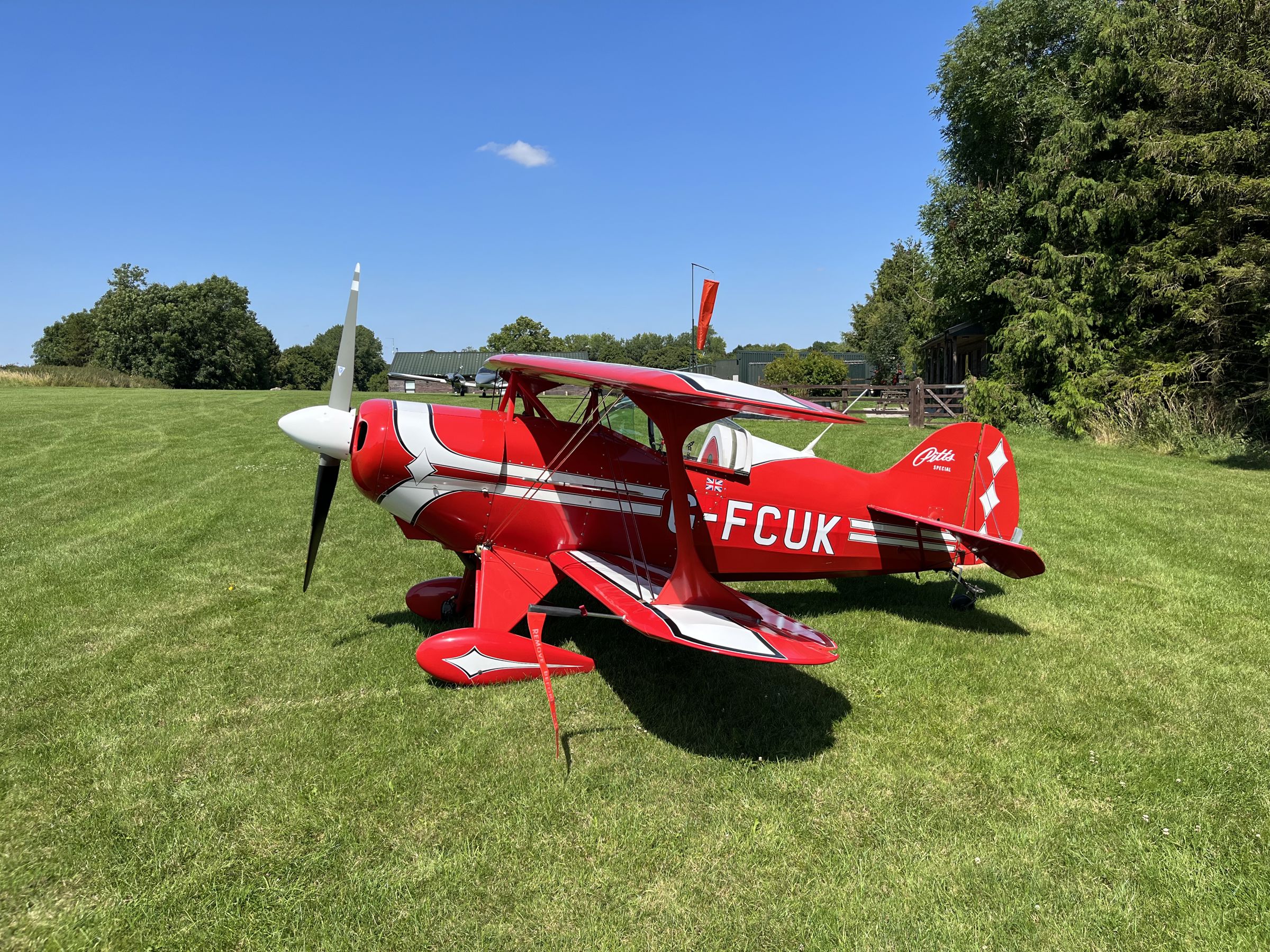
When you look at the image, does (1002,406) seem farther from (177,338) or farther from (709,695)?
(177,338)

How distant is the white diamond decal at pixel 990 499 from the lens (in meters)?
6.15

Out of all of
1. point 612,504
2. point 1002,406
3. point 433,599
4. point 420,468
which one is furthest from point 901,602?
point 1002,406

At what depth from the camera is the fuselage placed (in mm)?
5168

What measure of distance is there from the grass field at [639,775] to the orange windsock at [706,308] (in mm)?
2736

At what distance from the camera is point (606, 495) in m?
5.44

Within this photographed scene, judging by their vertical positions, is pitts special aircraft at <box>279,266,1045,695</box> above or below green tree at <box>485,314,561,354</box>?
below

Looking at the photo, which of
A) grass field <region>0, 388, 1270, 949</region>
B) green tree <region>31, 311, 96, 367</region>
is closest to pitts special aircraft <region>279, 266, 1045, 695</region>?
grass field <region>0, 388, 1270, 949</region>

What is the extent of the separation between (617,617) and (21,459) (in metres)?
14.5

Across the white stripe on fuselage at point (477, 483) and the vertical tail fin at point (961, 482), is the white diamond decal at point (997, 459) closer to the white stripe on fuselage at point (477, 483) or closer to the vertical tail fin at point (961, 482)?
the vertical tail fin at point (961, 482)

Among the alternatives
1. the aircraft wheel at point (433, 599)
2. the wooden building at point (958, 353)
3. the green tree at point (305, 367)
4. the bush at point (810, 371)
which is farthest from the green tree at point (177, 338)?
the aircraft wheel at point (433, 599)

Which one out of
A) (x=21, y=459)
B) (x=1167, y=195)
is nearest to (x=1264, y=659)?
(x=1167, y=195)

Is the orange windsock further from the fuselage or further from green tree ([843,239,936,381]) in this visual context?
green tree ([843,239,936,381])

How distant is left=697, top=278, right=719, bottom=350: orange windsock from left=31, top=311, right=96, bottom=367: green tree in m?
94.5

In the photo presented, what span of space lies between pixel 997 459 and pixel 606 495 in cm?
363
